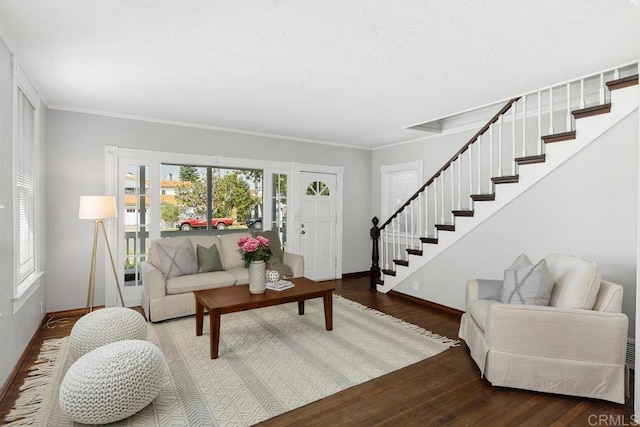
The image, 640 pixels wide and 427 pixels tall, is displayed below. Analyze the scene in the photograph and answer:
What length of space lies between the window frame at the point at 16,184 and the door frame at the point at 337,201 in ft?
10.9

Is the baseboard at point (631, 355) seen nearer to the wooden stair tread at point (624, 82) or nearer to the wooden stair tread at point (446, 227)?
the wooden stair tread at point (446, 227)

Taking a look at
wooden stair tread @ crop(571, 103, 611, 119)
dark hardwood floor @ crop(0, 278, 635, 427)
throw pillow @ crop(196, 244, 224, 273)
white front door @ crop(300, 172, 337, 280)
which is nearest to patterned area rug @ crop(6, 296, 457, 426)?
dark hardwood floor @ crop(0, 278, 635, 427)

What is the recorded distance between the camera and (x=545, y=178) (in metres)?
3.38

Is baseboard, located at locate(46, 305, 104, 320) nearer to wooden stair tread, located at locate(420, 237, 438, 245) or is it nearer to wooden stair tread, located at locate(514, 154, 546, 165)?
wooden stair tread, located at locate(420, 237, 438, 245)

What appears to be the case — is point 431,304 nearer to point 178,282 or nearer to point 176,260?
point 178,282

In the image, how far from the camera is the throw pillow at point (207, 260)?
14.4 feet

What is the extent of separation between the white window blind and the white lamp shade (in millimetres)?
410

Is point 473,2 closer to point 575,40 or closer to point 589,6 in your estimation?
point 589,6

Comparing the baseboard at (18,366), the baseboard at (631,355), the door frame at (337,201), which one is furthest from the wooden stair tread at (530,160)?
the baseboard at (18,366)

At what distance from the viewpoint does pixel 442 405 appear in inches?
89.4

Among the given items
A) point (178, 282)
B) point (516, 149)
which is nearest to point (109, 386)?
point (178, 282)

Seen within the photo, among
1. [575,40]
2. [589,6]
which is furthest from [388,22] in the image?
[575,40]

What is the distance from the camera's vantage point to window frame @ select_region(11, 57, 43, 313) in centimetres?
266

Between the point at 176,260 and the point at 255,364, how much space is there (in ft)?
6.28
